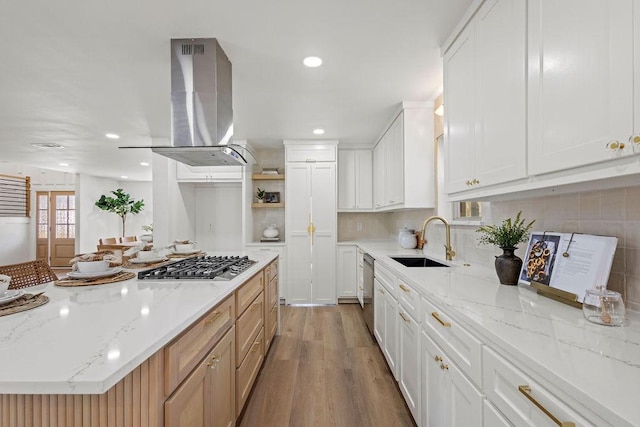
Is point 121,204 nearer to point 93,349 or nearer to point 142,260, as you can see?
point 142,260

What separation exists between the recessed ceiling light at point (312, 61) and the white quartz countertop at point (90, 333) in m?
1.75

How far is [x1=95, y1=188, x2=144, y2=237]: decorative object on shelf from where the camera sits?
766 centimetres

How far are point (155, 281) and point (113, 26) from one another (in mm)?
1603

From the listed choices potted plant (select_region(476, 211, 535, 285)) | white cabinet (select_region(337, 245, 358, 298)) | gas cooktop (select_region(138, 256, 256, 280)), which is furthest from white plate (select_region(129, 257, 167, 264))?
white cabinet (select_region(337, 245, 358, 298))

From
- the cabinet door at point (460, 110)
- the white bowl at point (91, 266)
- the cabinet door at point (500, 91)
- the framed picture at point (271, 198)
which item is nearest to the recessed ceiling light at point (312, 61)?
the cabinet door at point (460, 110)

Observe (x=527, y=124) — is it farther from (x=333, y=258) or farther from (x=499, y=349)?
(x=333, y=258)

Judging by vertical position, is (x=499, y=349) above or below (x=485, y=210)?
below

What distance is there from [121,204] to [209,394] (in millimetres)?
8217

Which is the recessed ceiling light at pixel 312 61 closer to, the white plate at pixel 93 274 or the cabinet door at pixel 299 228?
the white plate at pixel 93 274

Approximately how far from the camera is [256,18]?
71.0 inches

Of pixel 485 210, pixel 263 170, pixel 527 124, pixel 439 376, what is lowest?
pixel 439 376

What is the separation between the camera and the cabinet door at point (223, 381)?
136cm

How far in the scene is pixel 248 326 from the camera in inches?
79.0

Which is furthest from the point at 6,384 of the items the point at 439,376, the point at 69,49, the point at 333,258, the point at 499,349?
the point at 333,258
